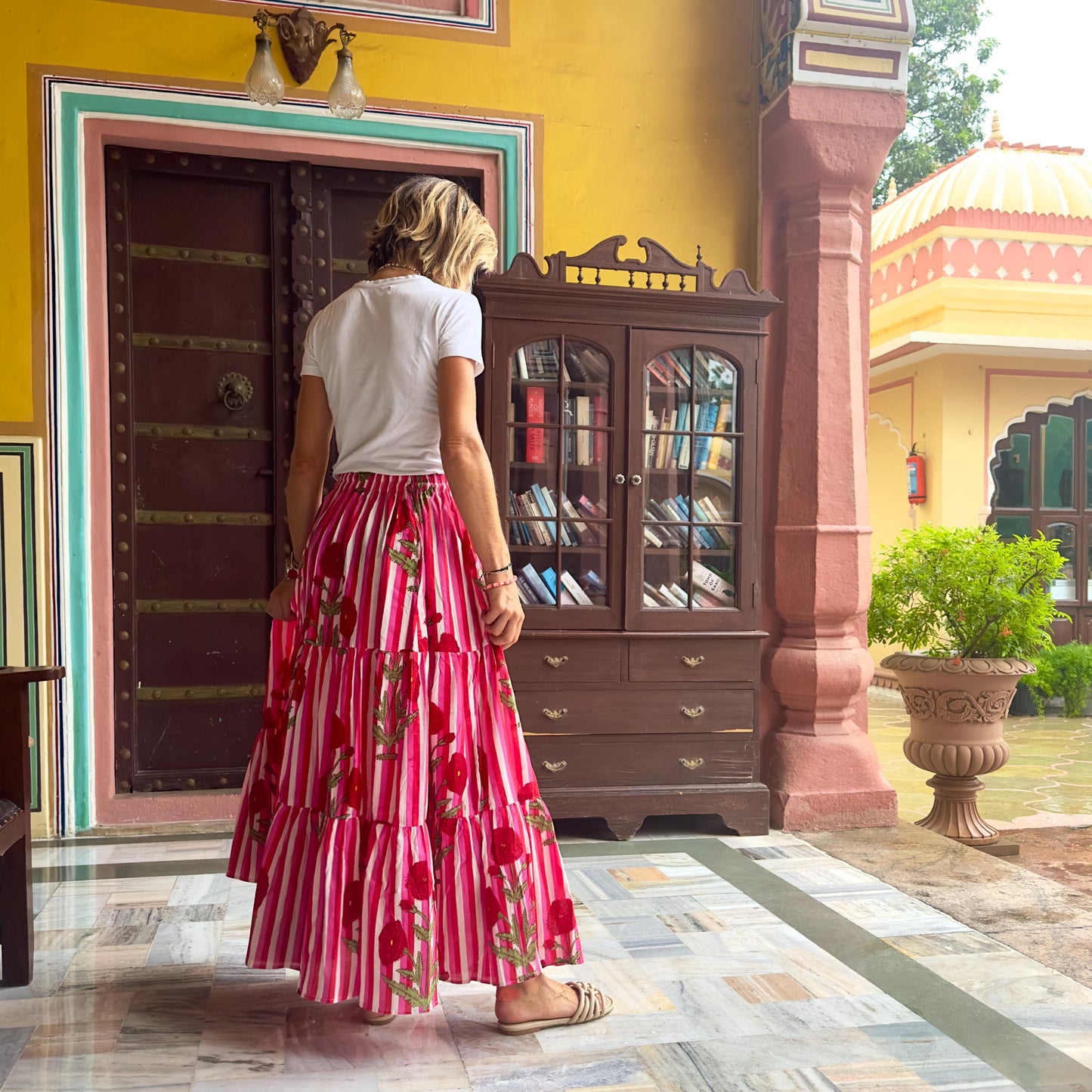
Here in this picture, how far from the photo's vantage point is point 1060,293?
1012 cm

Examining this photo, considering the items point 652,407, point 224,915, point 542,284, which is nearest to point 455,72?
point 542,284

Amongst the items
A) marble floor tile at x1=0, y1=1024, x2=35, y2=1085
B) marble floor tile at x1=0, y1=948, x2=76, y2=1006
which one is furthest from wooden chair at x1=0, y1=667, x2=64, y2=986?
marble floor tile at x1=0, y1=1024, x2=35, y2=1085

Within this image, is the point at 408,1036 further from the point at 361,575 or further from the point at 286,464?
the point at 286,464

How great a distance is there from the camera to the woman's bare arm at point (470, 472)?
7.33 feet

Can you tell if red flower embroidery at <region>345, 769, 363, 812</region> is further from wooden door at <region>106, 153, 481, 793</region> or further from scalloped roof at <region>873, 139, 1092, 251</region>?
scalloped roof at <region>873, 139, 1092, 251</region>

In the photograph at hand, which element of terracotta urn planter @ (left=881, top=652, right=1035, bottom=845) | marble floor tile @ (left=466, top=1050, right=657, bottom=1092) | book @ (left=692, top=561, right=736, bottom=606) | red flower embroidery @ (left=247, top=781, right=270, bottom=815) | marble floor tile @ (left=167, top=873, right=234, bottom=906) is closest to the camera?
marble floor tile @ (left=466, top=1050, right=657, bottom=1092)

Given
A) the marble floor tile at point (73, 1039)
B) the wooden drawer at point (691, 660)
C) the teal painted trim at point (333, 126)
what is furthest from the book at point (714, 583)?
the marble floor tile at point (73, 1039)

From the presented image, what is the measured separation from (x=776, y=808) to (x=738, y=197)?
2527 mm

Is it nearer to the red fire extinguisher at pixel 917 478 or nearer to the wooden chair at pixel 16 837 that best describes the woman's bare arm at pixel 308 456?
the wooden chair at pixel 16 837

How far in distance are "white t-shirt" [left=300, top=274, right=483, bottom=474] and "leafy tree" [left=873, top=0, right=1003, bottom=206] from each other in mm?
15590

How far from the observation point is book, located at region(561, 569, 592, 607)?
13.6 ft

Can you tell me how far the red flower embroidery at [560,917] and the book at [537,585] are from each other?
1864 mm

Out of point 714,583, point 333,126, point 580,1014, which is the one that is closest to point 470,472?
point 580,1014

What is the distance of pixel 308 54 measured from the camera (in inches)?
165
